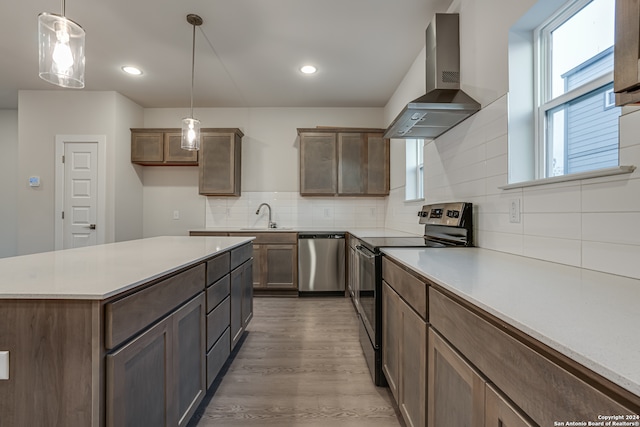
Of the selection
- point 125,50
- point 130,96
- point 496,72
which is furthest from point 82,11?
point 496,72

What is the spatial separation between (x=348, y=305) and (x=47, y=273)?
9.55 ft

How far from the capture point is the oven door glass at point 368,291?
1.87 meters

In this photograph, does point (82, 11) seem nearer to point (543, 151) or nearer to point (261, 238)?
point (261, 238)

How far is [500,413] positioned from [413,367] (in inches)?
25.2

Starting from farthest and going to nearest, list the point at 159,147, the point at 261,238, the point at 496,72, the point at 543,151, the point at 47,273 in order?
the point at 159,147 → the point at 261,238 → the point at 496,72 → the point at 543,151 → the point at 47,273

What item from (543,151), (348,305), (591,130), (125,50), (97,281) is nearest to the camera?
(97,281)

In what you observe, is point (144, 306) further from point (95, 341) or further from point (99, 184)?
point (99, 184)

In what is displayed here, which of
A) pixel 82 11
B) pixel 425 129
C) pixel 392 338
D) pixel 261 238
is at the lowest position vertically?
pixel 392 338

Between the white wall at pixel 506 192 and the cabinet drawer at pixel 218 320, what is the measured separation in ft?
5.60

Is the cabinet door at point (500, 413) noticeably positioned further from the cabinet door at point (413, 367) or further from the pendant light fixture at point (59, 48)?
the pendant light fixture at point (59, 48)

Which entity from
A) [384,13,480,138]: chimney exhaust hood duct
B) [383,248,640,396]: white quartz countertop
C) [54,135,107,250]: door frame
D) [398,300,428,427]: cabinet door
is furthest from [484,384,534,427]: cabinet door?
[54,135,107,250]: door frame

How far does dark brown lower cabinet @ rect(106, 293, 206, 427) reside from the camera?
91cm

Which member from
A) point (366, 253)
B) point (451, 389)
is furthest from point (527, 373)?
point (366, 253)

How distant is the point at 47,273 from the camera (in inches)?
42.8
